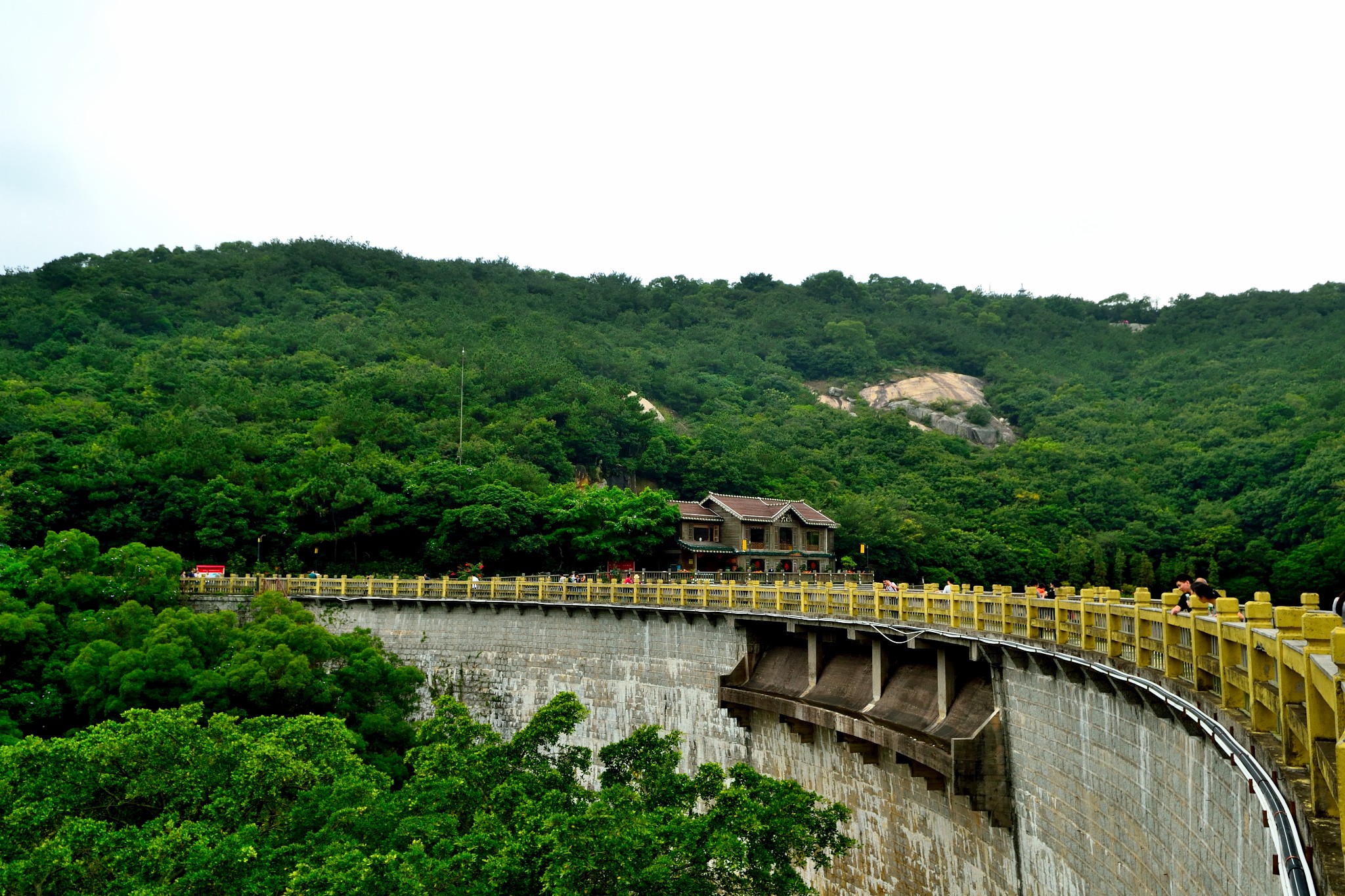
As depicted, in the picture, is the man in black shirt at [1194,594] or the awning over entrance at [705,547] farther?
the awning over entrance at [705,547]

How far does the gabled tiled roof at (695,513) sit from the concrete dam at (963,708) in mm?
19010

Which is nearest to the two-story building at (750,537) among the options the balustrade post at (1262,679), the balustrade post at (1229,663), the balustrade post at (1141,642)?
Answer: the balustrade post at (1141,642)

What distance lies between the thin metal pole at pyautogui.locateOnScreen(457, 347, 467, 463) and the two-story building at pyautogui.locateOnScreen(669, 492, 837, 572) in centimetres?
1628

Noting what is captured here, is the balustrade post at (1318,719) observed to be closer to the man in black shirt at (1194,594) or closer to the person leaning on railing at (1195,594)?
the person leaning on railing at (1195,594)

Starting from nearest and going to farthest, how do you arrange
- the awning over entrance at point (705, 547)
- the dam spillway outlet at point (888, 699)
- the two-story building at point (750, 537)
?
the dam spillway outlet at point (888, 699) → the awning over entrance at point (705, 547) → the two-story building at point (750, 537)

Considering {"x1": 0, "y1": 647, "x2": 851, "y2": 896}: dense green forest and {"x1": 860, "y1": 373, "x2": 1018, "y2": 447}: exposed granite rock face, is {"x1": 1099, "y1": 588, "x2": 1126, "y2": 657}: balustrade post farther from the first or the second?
{"x1": 860, "y1": 373, "x2": 1018, "y2": 447}: exposed granite rock face

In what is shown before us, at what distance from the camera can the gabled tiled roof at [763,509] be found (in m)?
57.2

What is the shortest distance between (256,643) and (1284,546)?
61846mm

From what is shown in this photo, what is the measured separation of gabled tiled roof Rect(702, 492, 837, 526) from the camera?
57.2 m

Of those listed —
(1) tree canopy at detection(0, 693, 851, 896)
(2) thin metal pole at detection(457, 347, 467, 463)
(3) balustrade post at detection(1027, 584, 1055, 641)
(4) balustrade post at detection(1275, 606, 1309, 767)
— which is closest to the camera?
A: (4) balustrade post at detection(1275, 606, 1309, 767)

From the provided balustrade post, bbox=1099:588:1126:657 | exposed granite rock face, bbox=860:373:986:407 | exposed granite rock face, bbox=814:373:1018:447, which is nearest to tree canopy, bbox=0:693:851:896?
balustrade post, bbox=1099:588:1126:657

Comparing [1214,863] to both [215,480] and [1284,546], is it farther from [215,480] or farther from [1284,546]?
[1284,546]

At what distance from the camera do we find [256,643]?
114 ft

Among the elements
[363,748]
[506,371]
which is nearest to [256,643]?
[363,748]
